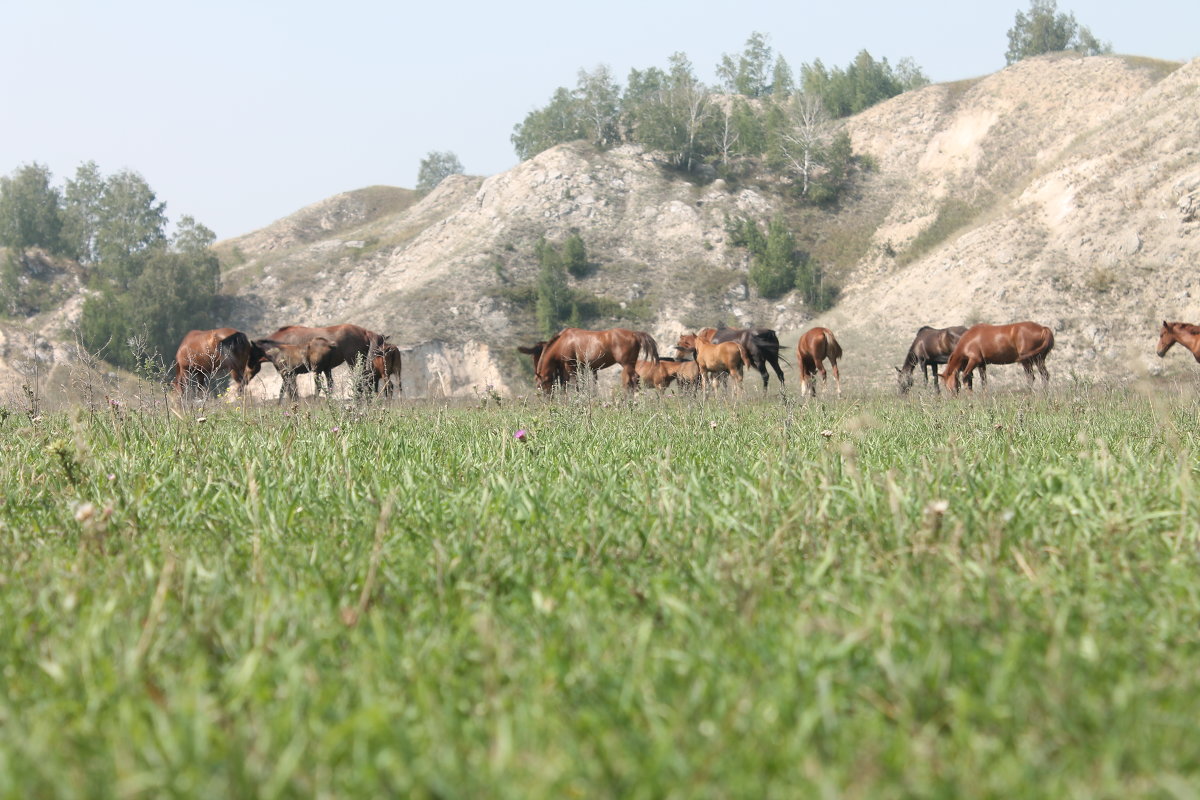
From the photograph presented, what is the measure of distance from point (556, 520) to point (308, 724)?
1.91 meters

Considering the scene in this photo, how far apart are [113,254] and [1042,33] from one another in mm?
105805

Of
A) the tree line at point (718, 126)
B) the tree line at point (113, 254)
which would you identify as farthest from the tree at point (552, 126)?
the tree line at point (113, 254)

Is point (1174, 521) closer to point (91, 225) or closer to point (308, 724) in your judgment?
point (308, 724)

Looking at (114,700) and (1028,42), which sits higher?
(1028,42)

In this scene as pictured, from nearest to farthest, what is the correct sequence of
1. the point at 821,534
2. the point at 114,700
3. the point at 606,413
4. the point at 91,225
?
1. the point at 114,700
2. the point at 821,534
3. the point at 606,413
4. the point at 91,225

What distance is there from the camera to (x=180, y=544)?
347cm

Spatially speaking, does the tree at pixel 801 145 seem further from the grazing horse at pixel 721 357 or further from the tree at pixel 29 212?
the tree at pixel 29 212

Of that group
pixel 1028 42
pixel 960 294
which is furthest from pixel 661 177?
pixel 1028 42

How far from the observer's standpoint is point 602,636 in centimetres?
227

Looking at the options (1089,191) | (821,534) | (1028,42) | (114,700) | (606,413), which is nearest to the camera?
(114,700)

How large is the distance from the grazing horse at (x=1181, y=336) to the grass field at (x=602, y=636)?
944 inches

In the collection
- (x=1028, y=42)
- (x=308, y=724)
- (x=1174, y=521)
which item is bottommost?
(x=1174, y=521)

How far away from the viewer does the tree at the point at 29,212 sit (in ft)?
290

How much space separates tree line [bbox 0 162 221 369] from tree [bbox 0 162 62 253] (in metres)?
0.09
